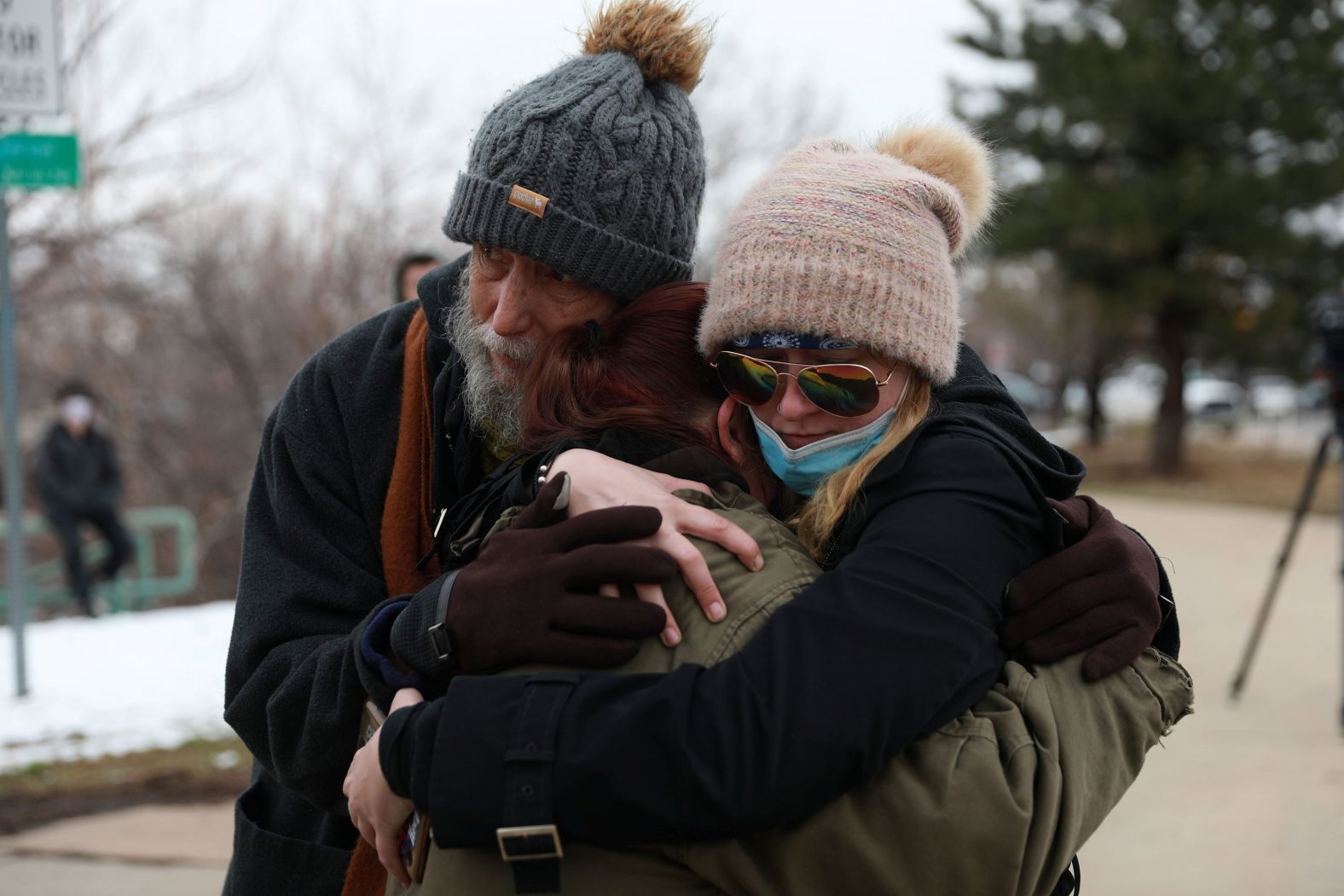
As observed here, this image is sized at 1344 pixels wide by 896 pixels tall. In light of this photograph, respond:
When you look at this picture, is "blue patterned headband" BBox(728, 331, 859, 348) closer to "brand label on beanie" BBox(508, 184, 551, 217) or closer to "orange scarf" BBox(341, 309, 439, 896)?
"brand label on beanie" BBox(508, 184, 551, 217)

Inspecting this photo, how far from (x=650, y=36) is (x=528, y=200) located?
0.39 m

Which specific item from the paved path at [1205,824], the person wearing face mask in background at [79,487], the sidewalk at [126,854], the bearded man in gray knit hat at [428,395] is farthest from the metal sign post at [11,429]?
the bearded man in gray knit hat at [428,395]

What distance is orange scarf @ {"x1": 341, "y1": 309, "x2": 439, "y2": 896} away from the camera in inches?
72.4

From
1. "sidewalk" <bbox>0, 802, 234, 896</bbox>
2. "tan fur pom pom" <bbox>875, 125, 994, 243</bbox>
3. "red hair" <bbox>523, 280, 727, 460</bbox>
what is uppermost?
"tan fur pom pom" <bbox>875, 125, 994, 243</bbox>

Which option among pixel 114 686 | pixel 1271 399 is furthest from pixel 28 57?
pixel 1271 399

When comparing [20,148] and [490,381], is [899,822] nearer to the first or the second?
[490,381]

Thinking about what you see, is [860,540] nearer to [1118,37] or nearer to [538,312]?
[538,312]

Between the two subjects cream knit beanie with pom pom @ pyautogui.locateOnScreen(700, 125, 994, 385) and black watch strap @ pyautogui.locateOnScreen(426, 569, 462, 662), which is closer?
black watch strap @ pyautogui.locateOnScreen(426, 569, 462, 662)

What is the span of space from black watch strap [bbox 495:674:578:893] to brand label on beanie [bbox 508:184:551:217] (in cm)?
88

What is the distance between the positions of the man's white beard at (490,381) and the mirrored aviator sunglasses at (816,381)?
1.16ft

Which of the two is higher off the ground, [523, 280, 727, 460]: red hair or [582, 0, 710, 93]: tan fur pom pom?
[582, 0, 710, 93]: tan fur pom pom

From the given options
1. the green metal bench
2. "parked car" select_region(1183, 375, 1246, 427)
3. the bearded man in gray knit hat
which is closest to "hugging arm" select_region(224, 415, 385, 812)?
the bearded man in gray knit hat

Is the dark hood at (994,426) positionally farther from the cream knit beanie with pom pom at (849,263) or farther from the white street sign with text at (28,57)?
the white street sign with text at (28,57)

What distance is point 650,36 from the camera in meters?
2.06
